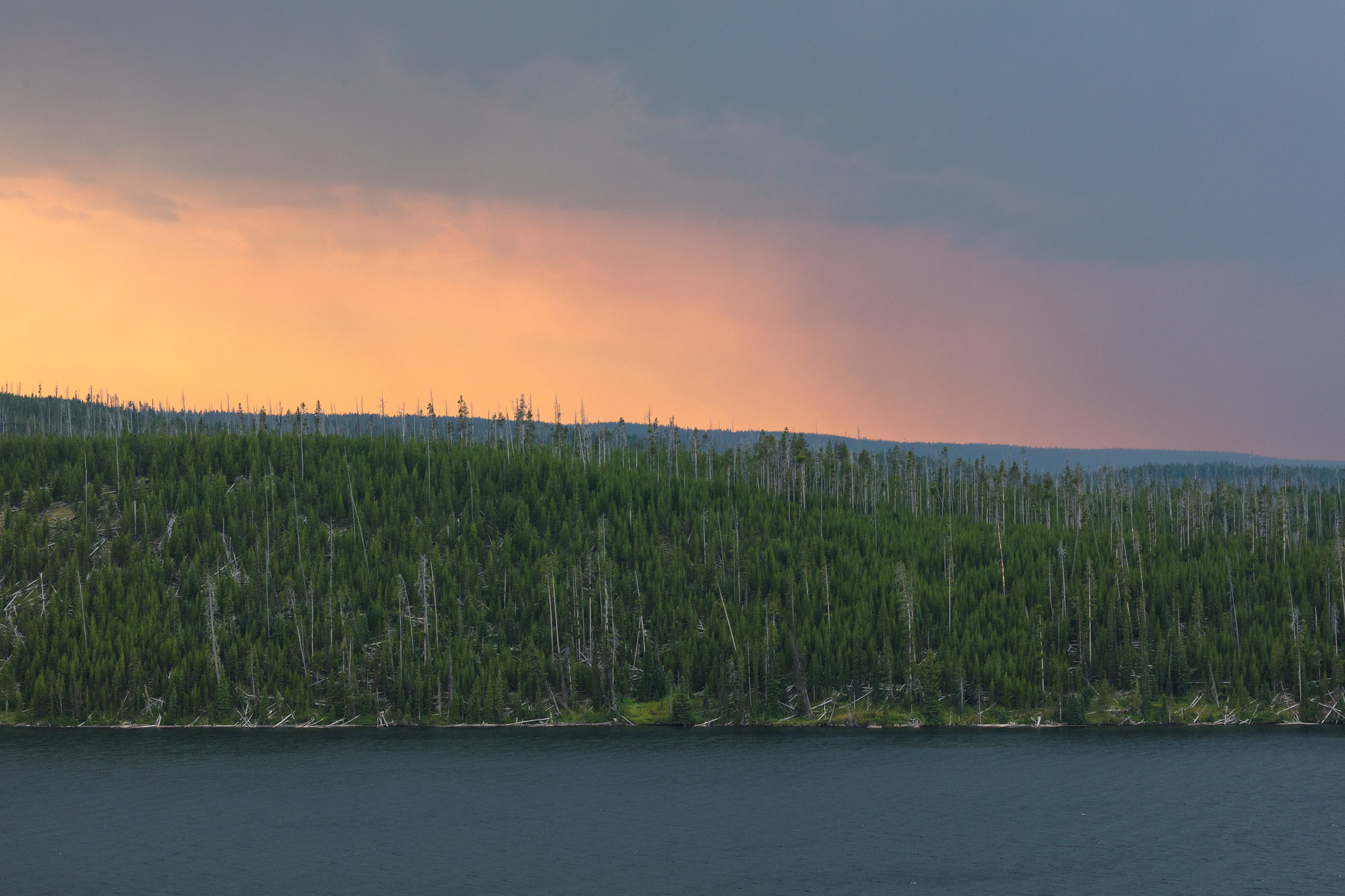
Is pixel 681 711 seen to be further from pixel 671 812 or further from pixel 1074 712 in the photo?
pixel 1074 712

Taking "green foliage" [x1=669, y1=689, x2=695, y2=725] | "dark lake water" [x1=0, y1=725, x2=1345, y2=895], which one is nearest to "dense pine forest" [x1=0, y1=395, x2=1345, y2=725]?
"green foliage" [x1=669, y1=689, x2=695, y2=725]

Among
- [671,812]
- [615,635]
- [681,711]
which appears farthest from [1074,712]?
[671,812]

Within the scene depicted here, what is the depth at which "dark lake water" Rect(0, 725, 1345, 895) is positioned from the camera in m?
83.9

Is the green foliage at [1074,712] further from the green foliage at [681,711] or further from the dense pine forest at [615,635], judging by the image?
the green foliage at [681,711]

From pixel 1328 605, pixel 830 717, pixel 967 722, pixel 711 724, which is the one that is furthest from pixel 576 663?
pixel 1328 605

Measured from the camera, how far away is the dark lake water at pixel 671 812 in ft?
275

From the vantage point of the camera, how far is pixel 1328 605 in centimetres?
18200

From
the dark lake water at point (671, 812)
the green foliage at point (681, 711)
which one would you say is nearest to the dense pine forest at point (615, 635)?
the green foliage at point (681, 711)

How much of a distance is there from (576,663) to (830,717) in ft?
Result: 125

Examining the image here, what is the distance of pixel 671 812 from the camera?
Result: 10469 centimetres

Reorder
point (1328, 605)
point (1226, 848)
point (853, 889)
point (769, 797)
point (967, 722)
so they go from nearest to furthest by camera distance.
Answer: point (853, 889)
point (1226, 848)
point (769, 797)
point (967, 722)
point (1328, 605)

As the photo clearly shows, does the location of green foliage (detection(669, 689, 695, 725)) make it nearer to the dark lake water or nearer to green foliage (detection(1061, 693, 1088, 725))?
the dark lake water

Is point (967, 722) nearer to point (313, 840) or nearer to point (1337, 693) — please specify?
point (1337, 693)

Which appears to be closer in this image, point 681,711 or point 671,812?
point 671,812
